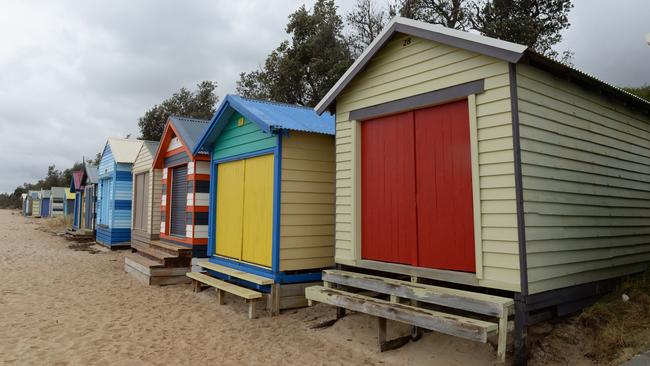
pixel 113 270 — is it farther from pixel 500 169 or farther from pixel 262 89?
pixel 262 89

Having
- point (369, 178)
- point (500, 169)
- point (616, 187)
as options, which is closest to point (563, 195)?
point (500, 169)

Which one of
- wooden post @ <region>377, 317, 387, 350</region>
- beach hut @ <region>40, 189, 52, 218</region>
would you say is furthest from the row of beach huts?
beach hut @ <region>40, 189, 52, 218</region>

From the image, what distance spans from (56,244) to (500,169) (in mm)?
21559

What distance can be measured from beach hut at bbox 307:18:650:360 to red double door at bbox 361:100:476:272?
0.02m

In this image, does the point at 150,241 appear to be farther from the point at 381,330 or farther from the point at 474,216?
the point at 474,216

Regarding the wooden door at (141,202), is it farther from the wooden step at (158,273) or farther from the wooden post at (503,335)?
the wooden post at (503,335)

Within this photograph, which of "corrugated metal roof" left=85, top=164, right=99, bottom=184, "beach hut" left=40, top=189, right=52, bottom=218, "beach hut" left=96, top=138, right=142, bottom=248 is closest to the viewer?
"beach hut" left=96, top=138, right=142, bottom=248

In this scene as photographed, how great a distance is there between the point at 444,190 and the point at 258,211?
4083 millimetres

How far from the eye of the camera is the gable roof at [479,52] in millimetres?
4574

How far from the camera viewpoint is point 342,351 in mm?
5695

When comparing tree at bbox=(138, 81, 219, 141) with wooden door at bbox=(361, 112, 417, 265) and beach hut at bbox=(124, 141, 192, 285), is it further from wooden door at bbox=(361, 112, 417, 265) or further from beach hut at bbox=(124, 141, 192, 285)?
wooden door at bbox=(361, 112, 417, 265)

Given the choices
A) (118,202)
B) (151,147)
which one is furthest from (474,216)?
(118,202)

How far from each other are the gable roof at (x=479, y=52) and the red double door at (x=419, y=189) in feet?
2.36

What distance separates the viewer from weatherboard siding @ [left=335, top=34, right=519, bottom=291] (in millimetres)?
4605
